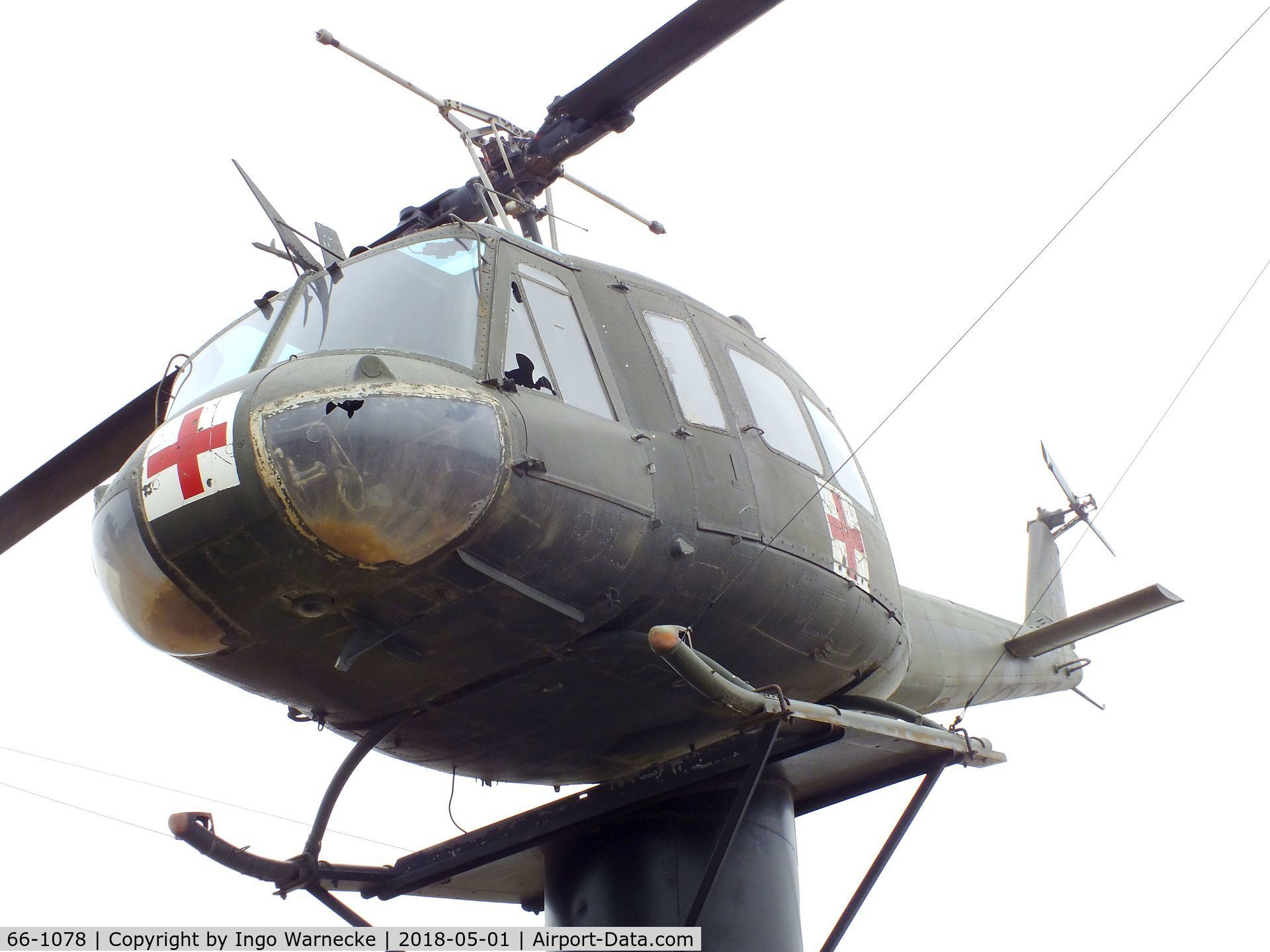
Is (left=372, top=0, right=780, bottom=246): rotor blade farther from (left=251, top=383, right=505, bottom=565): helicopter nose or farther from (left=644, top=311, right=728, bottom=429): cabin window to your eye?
(left=251, top=383, right=505, bottom=565): helicopter nose

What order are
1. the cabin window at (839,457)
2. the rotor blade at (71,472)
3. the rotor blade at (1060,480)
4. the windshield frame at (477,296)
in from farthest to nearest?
the rotor blade at (1060,480) < the rotor blade at (71,472) < the cabin window at (839,457) < the windshield frame at (477,296)

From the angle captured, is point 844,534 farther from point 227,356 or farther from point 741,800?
point 227,356

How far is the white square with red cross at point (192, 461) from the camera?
4789mm

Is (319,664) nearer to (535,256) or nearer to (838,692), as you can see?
(535,256)

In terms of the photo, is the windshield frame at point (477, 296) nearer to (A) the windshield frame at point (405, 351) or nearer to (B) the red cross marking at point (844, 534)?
(A) the windshield frame at point (405, 351)

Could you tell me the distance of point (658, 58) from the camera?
7148 mm

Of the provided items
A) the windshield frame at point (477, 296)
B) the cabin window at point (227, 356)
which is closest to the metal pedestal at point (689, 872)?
A: the windshield frame at point (477, 296)

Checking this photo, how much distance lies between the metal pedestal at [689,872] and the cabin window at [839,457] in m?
1.44

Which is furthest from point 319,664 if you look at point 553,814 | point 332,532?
point 553,814

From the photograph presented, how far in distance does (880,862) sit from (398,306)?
3.17 m

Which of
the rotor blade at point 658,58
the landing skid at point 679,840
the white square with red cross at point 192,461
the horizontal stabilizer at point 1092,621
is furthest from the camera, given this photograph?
the horizontal stabilizer at point 1092,621

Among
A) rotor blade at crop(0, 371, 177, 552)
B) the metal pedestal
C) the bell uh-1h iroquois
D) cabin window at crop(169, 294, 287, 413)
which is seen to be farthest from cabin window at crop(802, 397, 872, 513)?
rotor blade at crop(0, 371, 177, 552)

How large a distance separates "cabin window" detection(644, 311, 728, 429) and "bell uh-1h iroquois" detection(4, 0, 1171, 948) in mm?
15

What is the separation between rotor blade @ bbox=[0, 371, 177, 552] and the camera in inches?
283
